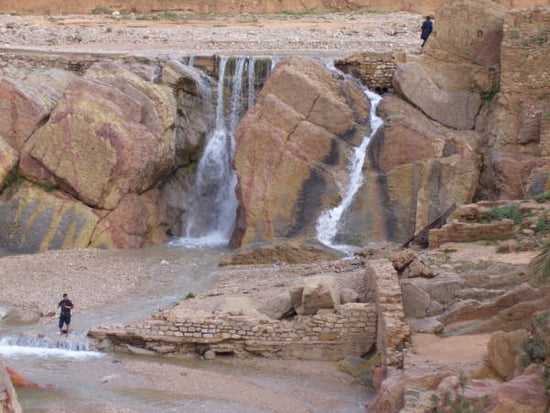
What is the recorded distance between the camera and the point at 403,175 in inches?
844

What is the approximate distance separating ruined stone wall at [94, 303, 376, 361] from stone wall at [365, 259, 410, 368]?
0.42m

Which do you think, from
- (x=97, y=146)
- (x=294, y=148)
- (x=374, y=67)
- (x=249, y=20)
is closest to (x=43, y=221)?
(x=97, y=146)

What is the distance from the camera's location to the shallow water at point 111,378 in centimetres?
1258

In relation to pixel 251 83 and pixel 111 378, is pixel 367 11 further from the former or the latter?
pixel 111 378

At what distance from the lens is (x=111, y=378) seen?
13.6 meters

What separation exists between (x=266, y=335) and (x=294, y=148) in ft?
26.2

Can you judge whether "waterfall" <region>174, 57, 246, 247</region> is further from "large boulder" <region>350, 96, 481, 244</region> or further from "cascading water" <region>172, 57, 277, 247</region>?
"large boulder" <region>350, 96, 481, 244</region>

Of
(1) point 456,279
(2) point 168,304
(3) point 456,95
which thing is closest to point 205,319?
(2) point 168,304

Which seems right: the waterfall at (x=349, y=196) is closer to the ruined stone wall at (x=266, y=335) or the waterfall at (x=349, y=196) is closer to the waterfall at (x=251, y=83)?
the waterfall at (x=251, y=83)

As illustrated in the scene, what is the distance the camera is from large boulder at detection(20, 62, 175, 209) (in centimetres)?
2216

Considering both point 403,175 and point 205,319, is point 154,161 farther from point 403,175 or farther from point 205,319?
point 205,319

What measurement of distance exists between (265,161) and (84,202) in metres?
4.39

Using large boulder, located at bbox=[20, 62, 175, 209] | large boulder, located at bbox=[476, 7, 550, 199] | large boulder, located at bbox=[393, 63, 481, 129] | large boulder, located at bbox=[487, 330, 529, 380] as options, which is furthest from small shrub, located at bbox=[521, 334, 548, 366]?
large boulder, located at bbox=[20, 62, 175, 209]

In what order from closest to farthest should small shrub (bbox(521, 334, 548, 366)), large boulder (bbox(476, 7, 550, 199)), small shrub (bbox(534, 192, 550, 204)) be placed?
small shrub (bbox(521, 334, 548, 366)), small shrub (bbox(534, 192, 550, 204)), large boulder (bbox(476, 7, 550, 199))
